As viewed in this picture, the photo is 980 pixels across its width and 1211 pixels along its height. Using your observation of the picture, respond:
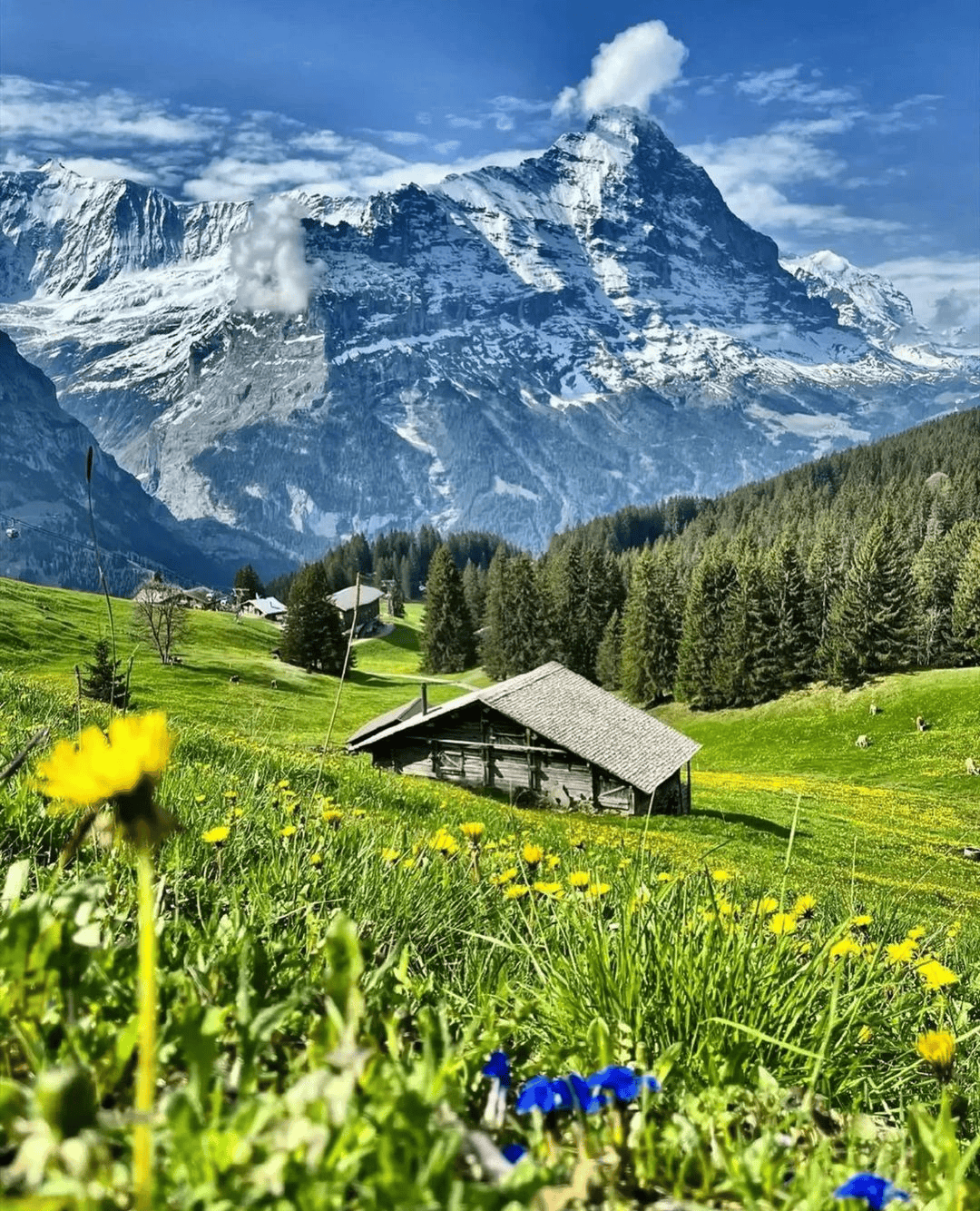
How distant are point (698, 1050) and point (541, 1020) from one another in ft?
1.58

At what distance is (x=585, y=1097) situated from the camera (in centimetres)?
155

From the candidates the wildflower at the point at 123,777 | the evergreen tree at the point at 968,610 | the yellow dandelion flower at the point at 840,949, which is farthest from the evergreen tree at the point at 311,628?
the wildflower at the point at 123,777

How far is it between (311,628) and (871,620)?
2121 inches

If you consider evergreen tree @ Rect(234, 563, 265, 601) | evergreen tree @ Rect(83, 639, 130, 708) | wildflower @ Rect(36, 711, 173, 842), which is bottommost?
evergreen tree @ Rect(83, 639, 130, 708)

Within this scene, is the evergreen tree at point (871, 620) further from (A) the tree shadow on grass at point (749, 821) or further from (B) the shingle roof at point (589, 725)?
(A) the tree shadow on grass at point (749, 821)

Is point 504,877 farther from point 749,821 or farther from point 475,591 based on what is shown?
point 475,591

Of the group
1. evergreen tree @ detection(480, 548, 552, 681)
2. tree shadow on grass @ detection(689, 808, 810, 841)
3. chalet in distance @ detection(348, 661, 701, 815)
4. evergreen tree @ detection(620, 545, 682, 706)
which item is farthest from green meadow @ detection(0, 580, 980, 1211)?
evergreen tree @ detection(480, 548, 552, 681)

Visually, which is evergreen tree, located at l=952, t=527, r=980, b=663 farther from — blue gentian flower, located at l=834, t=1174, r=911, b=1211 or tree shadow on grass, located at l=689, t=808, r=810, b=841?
blue gentian flower, located at l=834, t=1174, r=911, b=1211

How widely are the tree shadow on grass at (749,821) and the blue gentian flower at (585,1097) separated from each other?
27.7 meters

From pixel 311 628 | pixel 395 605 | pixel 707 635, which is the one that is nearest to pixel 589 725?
pixel 707 635

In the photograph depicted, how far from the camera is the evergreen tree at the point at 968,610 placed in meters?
70.3

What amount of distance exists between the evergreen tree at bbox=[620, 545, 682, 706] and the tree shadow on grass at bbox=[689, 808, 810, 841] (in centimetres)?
4765

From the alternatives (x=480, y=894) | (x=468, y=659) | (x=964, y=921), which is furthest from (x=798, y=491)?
(x=480, y=894)

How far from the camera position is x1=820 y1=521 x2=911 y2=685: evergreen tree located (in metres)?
66.3
